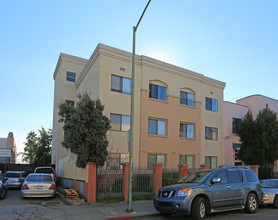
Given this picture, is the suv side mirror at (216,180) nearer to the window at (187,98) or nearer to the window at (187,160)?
the window at (187,160)

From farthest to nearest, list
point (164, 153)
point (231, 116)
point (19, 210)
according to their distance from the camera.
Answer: point (231, 116)
point (164, 153)
point (19, 210)

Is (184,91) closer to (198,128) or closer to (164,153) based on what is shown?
(198,128)

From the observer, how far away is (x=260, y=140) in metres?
25.1

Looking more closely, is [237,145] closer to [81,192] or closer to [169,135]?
[169,135]

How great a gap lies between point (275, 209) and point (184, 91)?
13.3 m

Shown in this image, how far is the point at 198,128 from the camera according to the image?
78.9 feet

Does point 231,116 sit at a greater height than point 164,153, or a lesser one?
greater

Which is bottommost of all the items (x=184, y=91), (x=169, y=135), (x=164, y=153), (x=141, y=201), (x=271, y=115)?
(x=141, y=201)

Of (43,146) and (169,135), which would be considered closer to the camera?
(169,135)

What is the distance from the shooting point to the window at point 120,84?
767 inches

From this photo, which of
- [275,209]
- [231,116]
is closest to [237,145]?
[231,116]

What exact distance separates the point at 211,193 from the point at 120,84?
476 inches

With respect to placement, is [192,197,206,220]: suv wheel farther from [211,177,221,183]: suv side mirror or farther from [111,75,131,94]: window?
[111,75,131,94]: window

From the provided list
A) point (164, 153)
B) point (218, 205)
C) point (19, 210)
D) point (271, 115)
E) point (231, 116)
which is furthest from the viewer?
point (231, 116)
